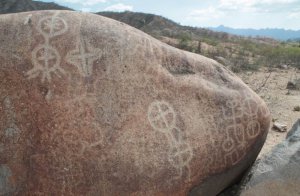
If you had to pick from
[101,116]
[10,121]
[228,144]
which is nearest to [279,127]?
[228,144]

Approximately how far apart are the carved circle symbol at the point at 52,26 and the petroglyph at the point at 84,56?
0.67ft

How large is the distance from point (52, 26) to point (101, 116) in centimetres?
95

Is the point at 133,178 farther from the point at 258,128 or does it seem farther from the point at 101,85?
the point at 258,128

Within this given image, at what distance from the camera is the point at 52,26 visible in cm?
411

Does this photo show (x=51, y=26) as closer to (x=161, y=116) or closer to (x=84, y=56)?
(x=84, y=56)

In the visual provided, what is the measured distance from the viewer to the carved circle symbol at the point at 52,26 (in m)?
4.07

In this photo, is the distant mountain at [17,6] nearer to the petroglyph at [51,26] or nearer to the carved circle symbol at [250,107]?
the petroglyph at [51,26]

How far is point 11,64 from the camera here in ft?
12.9

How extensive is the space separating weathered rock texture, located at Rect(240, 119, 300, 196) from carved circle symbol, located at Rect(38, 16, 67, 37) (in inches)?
90.4

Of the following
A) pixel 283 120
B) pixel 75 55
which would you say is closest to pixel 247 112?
pixel 75 55

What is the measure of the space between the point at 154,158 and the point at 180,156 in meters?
0.26

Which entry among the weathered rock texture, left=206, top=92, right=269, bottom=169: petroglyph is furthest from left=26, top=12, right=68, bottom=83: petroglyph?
the weathered rock texture

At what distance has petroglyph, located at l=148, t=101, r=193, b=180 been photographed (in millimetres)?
4098

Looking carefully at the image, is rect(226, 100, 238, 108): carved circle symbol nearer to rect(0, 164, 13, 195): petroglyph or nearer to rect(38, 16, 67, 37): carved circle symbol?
rect(38, 16, 67, 37): carved circle symbol
